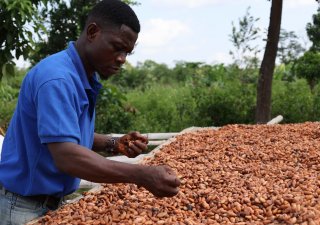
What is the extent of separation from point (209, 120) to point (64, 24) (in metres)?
2.73

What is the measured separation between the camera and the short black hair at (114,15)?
6.73 ft

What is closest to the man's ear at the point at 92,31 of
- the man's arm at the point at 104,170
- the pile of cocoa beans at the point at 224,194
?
the man's arm at the point at 104,170

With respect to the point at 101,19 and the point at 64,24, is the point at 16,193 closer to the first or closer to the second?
the point at 101,19

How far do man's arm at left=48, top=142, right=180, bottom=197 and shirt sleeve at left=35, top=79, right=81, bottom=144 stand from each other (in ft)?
0.11

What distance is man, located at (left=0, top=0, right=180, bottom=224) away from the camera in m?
1.87

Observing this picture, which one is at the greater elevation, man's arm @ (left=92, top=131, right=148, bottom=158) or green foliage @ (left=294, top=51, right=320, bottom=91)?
green foliage @ (left=294, top=51, right=320, bottom=91)

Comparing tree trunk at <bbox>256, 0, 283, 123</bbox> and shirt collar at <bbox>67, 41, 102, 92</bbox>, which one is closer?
shirt collar at <bbox>67, 41, 102, 92</bbox>

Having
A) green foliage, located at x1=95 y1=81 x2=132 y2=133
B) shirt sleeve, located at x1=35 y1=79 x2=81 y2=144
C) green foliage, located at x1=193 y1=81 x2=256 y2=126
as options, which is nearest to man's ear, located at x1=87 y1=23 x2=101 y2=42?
shirt sleeve, located at x1=35 y1=79 x2=81 y2=144

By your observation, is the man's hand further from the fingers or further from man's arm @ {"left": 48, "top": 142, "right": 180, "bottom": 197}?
man's arm @ {"left": 48, "top": 142, "right": 180, "bottom": 197}

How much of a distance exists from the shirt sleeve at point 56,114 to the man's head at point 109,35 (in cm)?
25

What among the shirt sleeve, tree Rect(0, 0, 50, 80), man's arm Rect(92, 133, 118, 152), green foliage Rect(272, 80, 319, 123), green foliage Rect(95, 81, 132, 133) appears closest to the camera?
Answer: the shirt sleeve

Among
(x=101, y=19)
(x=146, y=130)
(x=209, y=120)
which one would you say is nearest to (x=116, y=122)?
(x=146, y=130)

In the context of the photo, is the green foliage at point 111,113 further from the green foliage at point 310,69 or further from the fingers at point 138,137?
the fingers at point 138,137

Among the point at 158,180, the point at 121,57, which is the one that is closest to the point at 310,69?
the point at 121,57
